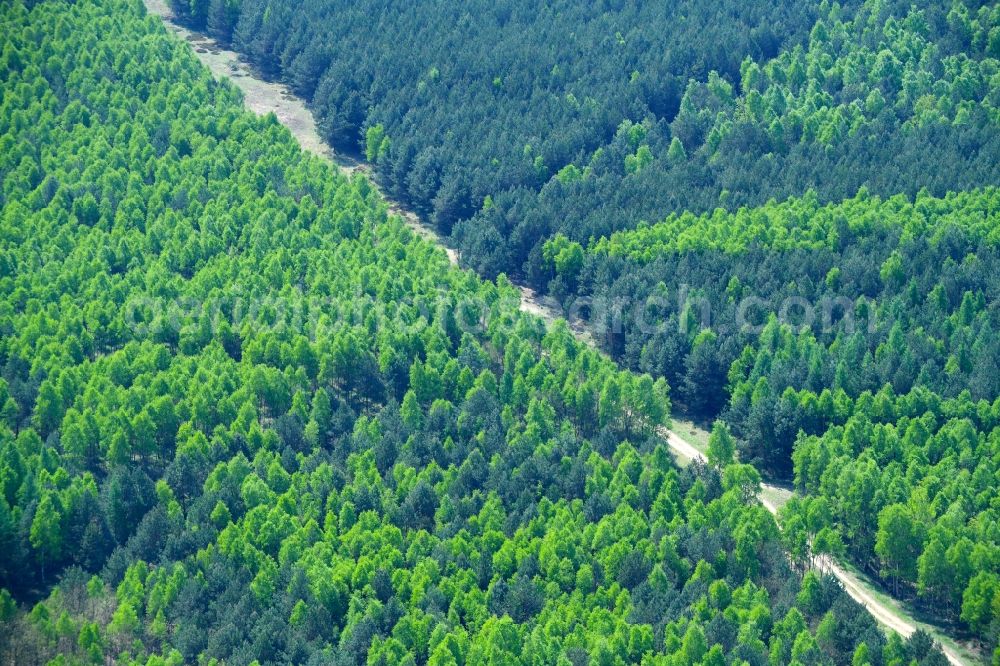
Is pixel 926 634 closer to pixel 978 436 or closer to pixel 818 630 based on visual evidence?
pixel 818 630

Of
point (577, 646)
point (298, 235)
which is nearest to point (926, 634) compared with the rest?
point (577, 646)

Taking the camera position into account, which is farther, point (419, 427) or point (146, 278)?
point (146, 278)

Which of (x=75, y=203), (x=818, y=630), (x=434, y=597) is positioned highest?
(x=818, y=630)

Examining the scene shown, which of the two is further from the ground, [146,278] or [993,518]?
[993,518]

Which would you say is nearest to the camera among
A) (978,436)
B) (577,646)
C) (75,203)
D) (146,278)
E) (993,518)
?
(577,646)

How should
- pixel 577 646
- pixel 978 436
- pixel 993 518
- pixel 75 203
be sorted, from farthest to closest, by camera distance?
pixel 75 203 → pixel 978 436 → pixel 993 518 → pixel 577 646

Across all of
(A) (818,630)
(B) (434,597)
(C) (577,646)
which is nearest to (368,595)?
(B) (434,597)
